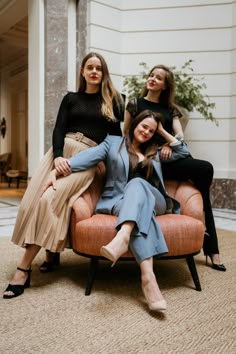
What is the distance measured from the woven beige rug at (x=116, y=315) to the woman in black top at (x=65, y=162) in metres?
0.20

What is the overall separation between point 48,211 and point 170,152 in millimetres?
879

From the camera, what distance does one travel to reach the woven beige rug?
53.2 inches

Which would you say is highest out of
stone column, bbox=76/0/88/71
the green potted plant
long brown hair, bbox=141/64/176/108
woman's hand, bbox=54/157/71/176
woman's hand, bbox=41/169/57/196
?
stone column, bbox=76/0/88/71

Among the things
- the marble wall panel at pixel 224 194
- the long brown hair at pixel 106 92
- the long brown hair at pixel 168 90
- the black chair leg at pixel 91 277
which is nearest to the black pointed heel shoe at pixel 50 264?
the black chair leg at pixel 91 277

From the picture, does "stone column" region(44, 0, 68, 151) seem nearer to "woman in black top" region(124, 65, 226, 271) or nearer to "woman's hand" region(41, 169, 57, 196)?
"woman in black top" region(124, 65, 226, 271)

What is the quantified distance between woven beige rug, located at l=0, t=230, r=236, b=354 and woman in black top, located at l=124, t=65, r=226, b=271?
8.4 inches

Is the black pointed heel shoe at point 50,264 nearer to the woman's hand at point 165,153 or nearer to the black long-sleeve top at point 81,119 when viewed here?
the black long-sleeve top at point 81,119

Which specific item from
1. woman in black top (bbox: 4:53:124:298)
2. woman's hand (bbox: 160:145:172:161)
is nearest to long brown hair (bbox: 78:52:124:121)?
woman in black top (bbox: 4:53:124:298)

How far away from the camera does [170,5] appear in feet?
16.5

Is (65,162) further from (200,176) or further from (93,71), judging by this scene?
(200,176)

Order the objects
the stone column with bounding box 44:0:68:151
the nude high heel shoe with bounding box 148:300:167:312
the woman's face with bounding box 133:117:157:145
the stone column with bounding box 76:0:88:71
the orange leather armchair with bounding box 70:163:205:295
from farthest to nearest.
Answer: the stone column with bounding box 76:0:88:71 → the stone column with bounding box 44:0:68:151 → the woman's face with bounding box 133:117:157:145 → the orange leather armchair with bounding box 70:163:205:295 → the nude high heel shoe with bounding box 148:300:167:312

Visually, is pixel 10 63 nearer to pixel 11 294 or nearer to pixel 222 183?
pixel 222 183

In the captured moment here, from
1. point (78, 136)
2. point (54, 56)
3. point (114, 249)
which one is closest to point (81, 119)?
point (78, 136)

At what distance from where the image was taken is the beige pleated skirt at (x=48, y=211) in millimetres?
1888
